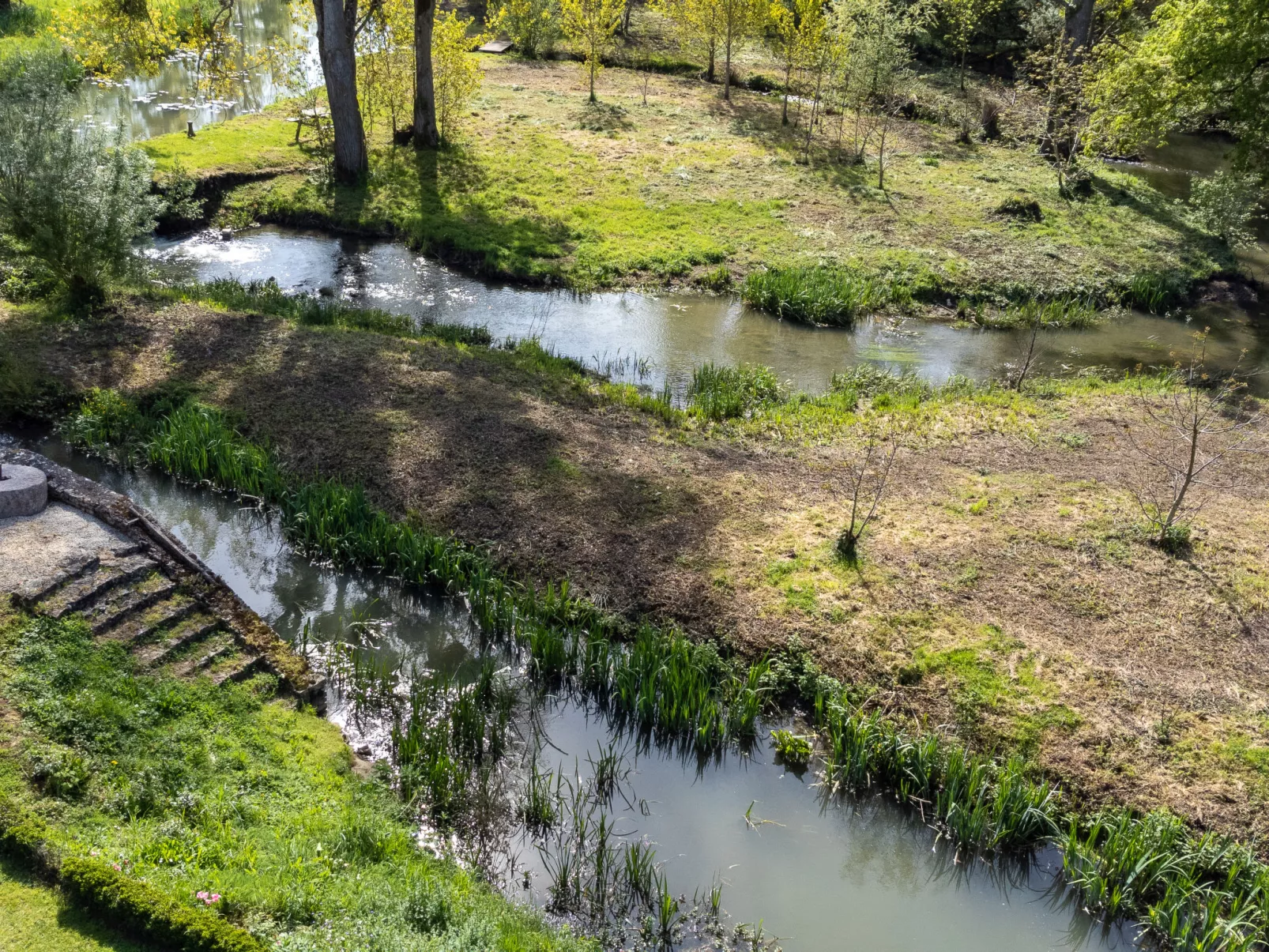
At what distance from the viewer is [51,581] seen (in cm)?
1033

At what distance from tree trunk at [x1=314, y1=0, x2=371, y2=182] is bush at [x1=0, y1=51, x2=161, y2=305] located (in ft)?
26.1

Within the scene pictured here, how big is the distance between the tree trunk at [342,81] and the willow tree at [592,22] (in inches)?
400

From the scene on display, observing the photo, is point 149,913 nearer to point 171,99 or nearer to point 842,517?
point 842,517

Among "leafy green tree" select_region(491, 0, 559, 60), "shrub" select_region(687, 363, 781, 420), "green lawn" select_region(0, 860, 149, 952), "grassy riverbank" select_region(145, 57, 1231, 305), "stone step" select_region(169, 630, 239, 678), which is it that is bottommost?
"stone step" select_region(169, 630, 239, 678)

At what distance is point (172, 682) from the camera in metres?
9.69

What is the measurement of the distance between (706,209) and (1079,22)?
58.0 ft

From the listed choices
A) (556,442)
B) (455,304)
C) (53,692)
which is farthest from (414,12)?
(53,692)

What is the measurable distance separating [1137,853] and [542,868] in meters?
5.46

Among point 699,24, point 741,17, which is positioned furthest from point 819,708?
point 699,24

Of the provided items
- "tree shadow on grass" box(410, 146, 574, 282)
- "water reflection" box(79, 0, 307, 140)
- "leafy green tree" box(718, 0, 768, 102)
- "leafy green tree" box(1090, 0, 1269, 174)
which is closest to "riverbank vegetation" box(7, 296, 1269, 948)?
"tree shadow on grass" box(410, 146, 574, 282)

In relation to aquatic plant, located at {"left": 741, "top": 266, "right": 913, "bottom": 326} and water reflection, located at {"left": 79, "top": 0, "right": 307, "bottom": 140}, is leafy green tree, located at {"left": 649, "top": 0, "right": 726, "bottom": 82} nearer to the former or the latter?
water reflection, located at {"left": 79, "top": 0, "right": 307, "bottom": 140}

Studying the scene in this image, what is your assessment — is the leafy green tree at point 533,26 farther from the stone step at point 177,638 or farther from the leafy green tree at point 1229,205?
the stone step at point 177,638

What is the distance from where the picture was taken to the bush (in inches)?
660

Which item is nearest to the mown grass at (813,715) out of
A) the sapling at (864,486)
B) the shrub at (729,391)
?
the sapling at (864,486)
